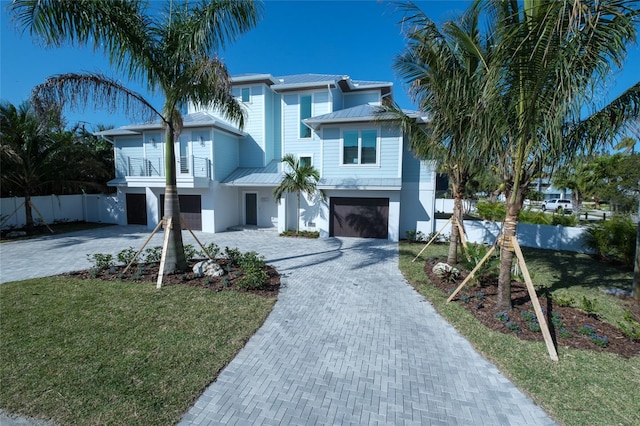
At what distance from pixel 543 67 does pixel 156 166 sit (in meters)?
17.9

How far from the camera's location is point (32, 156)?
13727mm

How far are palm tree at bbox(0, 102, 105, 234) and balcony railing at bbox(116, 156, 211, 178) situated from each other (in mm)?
1513

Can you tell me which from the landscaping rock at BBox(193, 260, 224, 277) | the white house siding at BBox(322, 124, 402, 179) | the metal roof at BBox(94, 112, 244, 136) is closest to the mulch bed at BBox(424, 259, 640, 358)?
the landscaping rock at BBox(193, 260, 224, 277)

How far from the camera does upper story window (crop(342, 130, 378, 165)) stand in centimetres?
1331

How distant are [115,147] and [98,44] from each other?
1413 centimetres

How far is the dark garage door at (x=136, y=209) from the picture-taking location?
57.7 feet

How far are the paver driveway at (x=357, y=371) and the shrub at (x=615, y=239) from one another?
8503mm

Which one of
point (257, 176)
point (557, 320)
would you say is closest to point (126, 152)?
point (257, 176)

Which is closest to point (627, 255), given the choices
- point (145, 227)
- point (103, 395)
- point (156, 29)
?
point (103, 395)

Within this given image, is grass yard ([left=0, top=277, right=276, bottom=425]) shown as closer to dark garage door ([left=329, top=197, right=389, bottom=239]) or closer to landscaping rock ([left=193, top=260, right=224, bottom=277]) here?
landscaping rock ([left=193, top=260, right=224, bottom=277])

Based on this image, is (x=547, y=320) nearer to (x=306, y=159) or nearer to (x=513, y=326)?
(x=513, y=326)

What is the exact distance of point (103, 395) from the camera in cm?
313

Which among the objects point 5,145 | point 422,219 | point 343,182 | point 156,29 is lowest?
point 422,219

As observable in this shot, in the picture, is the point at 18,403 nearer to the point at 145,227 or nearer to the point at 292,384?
the point at 292,384
